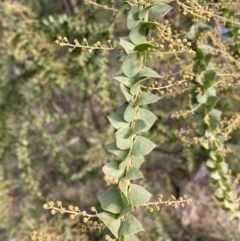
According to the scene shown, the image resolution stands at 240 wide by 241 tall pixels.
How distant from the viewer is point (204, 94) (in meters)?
0.59

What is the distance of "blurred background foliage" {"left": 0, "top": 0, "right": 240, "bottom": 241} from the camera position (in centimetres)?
86

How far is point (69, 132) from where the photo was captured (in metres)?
1.25

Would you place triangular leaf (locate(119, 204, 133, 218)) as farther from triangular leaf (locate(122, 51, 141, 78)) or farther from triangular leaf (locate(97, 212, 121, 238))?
triangular leaf (locate(122, 51, 141, 78))

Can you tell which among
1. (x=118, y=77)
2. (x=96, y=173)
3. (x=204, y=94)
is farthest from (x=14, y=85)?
(x=118, y=77)

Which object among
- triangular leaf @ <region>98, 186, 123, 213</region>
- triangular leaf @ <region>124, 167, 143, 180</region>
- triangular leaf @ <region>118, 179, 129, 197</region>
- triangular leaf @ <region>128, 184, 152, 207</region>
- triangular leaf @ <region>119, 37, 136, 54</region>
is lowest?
triangular leaf @ <region>98, 186, 123, 213</region>

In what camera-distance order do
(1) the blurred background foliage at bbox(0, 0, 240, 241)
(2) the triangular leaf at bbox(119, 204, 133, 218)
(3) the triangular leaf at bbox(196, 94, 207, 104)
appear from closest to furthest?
(2) the triangular leaf at bbox(119, 204, 133, 218)
(3) the triangular leaf at bbox(196, 94, 207, 104)
(1) the blurred background foliage at bbox(0, 0, 240, 241)

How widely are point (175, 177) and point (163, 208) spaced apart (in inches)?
4.3

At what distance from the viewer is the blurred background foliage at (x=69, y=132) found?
2.83 ft

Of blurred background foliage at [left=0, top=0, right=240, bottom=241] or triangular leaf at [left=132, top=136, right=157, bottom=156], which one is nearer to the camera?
triangular leaf at [left=132, top=136, right=157, bottom=156]

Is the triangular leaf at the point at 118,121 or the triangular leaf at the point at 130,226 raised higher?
the triangular leaf at the point at 118,121

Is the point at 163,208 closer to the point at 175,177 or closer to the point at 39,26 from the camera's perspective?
the point at 175,177

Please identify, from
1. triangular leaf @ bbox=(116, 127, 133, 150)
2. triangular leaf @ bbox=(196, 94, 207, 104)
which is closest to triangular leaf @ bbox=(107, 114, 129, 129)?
triangular leaf @ bbox=(116, 127, 133, 150)

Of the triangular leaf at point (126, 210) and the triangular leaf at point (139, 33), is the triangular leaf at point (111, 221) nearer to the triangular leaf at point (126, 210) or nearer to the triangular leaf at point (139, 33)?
the triangular leaf at point (126, 210)

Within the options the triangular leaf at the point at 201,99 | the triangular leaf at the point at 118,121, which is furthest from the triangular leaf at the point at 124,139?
the triangular leaf at the point at 201,99
